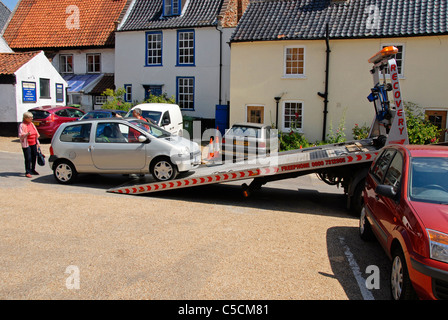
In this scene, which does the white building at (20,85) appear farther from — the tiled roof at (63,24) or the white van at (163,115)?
the white van at (163,115)

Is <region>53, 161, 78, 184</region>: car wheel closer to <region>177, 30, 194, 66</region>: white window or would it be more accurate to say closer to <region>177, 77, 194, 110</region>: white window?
<region>177, 77, 194, 110</region>: white window

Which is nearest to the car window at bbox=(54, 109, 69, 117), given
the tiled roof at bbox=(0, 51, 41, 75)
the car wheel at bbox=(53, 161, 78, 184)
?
the tiled roof at bbox=(0, 51, 41, 75)

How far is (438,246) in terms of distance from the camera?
380cm

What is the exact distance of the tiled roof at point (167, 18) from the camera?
969 inches

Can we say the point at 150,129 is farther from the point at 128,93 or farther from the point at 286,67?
the point at 128,93

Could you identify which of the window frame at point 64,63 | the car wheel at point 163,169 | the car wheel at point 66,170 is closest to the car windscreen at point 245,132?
the car wheel at point 163,169

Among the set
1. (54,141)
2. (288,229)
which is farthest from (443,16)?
(54,141)

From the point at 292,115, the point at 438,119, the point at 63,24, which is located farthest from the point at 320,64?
the point at 63,24

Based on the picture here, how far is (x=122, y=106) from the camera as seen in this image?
21.9 metres

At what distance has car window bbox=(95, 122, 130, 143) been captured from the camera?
9945 mm

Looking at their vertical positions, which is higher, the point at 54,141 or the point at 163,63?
the point at 163,63

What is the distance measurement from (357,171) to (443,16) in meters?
13.3

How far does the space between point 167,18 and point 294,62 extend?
10.4 m
